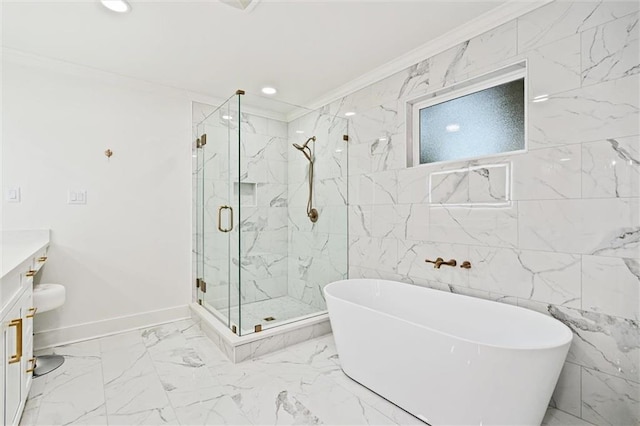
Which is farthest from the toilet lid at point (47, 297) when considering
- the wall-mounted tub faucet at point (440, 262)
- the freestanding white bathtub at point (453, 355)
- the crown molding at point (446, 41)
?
the wall-mounted tub faucet at point (440, 262)

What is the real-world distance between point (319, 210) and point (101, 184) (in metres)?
2.05

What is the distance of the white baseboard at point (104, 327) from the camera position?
257 cm

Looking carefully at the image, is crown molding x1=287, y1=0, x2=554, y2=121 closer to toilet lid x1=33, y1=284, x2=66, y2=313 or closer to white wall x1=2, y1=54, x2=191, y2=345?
white wall x1=2, y1=54, x2=191, y2=345

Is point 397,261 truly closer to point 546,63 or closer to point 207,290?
point 546,63

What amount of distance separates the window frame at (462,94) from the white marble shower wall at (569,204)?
0.15 feet

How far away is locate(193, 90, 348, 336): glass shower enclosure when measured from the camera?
106 inches

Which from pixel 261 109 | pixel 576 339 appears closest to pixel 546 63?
pixel 576 339

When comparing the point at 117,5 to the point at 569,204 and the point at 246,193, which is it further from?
the point at 569,204

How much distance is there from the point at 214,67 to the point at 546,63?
250 cm

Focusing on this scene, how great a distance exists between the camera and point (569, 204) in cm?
172

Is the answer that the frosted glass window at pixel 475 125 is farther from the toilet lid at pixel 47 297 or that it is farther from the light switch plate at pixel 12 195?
the light switch plate at pixel 12 195

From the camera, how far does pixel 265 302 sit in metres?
2.92

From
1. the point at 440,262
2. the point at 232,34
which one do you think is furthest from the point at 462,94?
the point at 232,34

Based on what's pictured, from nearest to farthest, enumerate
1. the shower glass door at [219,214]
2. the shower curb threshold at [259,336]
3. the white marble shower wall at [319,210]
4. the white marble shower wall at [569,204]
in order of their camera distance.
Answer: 1. the white marble shower wall at [569,204]
2. the shower curb threshold at [259,336]
3. the shower glass door at [219,214]
4. the white marble shower wall at [319,210]
